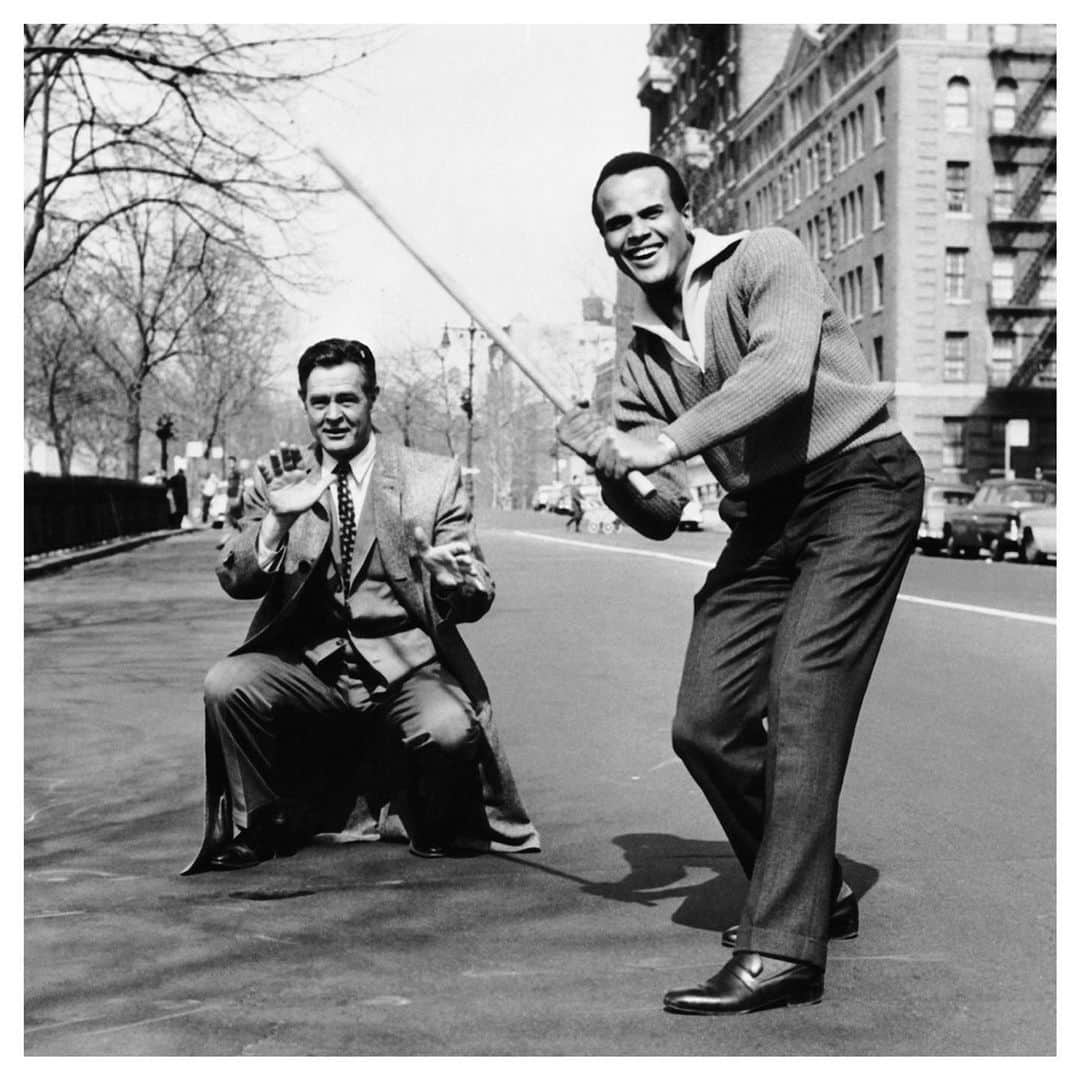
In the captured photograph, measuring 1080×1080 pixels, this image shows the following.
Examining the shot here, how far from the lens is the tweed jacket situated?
18.4ft

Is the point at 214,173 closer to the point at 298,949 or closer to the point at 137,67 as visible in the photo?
the point at 137,67

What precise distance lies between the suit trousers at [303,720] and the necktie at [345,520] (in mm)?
338

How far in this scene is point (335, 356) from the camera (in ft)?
18.2

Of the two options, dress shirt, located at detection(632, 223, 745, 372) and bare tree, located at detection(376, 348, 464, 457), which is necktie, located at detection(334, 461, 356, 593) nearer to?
bare tree, located at detection(376, 348, 464, 457)

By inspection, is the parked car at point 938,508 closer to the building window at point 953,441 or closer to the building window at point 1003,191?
the building window at point 953,441

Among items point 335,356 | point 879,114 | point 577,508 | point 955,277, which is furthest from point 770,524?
point 955,277

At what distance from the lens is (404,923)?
4914mm

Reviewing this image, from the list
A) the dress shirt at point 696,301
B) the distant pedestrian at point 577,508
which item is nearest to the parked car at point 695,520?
the distant pedestrian at point 577,508

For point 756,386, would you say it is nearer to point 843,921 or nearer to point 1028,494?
point 843,921

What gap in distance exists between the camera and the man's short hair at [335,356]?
18.2 feet

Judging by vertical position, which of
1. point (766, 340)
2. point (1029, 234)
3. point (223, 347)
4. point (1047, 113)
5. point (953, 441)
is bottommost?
point (766, 340)

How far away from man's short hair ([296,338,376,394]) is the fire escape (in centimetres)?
5039

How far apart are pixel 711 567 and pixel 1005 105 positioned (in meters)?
39.2
